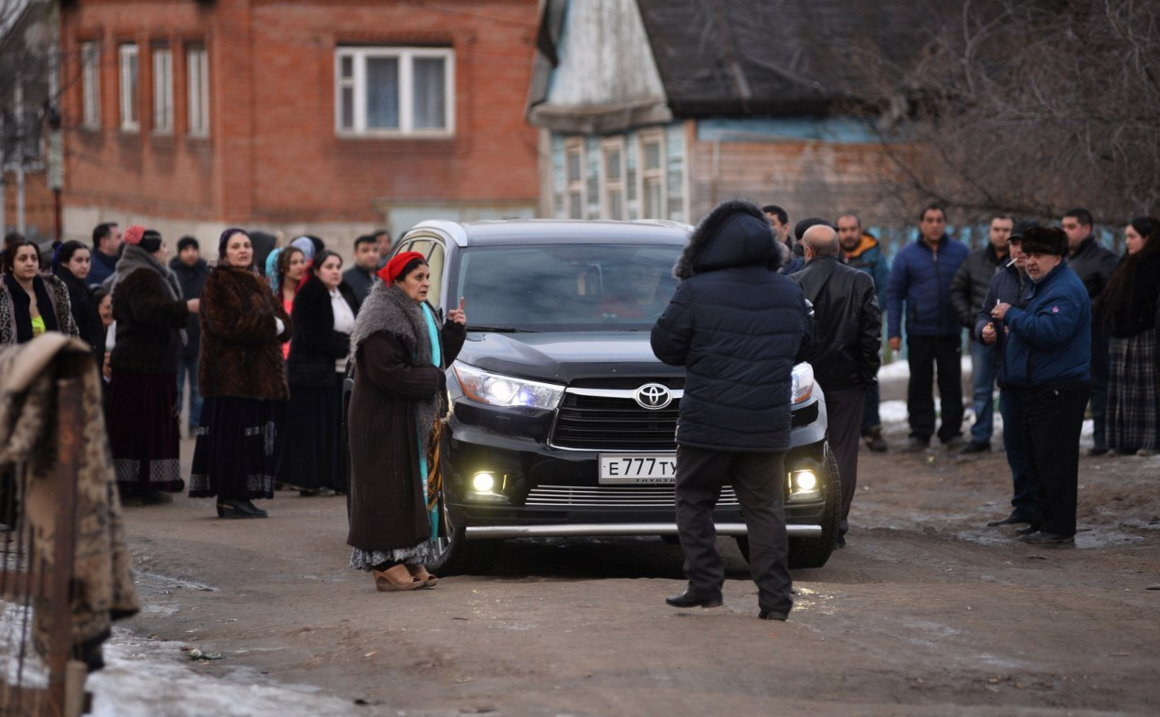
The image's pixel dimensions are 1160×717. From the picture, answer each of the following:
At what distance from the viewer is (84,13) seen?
3931 cm

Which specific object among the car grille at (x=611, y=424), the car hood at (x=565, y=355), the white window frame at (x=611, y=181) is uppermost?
the white window frame at (x=611, y=181)

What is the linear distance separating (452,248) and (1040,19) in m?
9.95

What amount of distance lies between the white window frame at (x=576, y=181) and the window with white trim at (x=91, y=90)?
39.9ft

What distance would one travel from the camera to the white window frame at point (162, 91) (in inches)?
1446

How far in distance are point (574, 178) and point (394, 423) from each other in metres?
23.2

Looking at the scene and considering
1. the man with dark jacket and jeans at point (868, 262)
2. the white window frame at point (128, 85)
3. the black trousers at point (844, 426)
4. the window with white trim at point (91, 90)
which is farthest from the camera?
the window with white trim at point (91, 90)

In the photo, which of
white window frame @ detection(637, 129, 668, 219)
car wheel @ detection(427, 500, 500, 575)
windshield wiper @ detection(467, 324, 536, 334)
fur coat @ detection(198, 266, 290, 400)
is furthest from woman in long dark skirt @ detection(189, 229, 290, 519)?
white window frame @ detection(637, 129, 668, 219)

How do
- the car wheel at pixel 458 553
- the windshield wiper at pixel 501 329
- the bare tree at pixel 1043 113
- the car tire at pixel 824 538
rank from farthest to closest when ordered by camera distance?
the bare tree at pixel 1043 113
the windshield wiper at pixel 501 329
the car tire at pixel 824 538
the car wheel at pixel 458 553

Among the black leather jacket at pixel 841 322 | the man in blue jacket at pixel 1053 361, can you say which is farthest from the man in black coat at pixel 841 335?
the man in blue jacket at pixel 1053 361

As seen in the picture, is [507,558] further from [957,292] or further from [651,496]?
[957,292]

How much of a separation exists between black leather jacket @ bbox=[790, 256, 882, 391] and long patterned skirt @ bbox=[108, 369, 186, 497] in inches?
190

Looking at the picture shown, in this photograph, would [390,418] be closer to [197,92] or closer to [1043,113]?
[1043,113]

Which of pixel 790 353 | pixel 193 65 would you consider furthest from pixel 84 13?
pixel 790 353

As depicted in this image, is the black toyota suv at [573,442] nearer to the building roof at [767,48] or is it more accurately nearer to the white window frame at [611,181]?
the building roof at [767,48]
